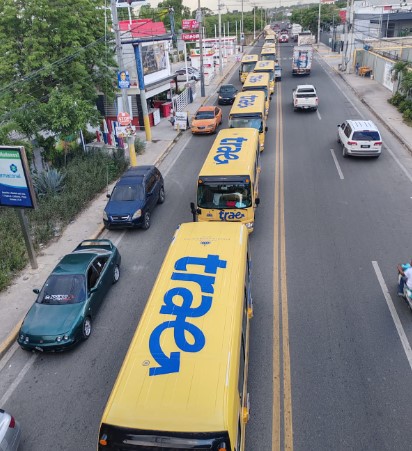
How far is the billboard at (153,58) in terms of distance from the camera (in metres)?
29.7

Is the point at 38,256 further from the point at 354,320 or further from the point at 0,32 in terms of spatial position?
the point at 0,32

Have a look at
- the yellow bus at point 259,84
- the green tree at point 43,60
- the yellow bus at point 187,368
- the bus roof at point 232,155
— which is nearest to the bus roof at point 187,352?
the yellow bus at point 187,368

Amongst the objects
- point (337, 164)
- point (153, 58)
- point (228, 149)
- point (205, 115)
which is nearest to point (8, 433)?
point (228, 149)

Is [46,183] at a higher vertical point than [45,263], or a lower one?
higher

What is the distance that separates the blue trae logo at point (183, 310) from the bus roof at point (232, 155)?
17.8 ft

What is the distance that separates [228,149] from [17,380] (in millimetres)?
10056

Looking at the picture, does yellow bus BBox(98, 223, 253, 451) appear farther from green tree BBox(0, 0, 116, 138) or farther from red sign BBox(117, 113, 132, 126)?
green tree BBox(0, 0, 116, 138)

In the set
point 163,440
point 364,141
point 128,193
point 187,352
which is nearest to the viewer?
point 163,440

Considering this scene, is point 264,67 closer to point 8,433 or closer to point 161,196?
point 161,196

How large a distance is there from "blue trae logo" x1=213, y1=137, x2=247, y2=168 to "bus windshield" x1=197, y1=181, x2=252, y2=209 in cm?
129

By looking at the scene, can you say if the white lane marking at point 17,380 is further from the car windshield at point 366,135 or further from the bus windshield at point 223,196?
the car windshield at point 366,135

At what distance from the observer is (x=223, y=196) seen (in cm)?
1310

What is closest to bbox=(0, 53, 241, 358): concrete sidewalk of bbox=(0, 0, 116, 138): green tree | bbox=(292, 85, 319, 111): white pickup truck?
bbox=(0, 0, 116, 138): green tree

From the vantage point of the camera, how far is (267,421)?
25.0ft
